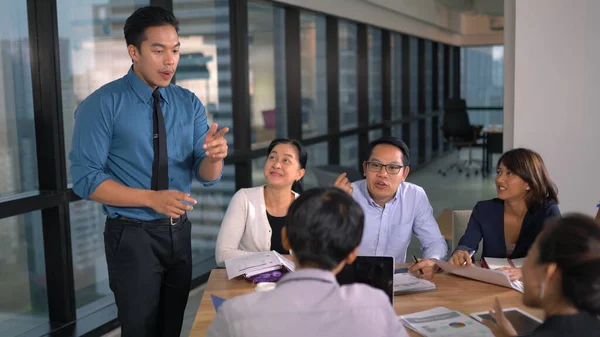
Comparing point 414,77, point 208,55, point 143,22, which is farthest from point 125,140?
point 414,77

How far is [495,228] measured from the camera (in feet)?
10.5

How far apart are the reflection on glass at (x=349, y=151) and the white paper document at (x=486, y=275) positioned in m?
5.72

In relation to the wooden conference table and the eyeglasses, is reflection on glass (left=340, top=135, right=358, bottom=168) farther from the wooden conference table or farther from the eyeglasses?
the wooden conference table

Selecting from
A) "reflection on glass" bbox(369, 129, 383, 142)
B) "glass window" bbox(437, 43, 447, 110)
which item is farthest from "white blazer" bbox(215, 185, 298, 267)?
"glass window" bbox(437, 43, 447, 110)

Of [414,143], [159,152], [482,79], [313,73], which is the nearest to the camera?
[159,152]

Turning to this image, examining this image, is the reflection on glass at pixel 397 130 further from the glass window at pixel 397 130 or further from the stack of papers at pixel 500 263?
the stack of papers at pixel 500 263

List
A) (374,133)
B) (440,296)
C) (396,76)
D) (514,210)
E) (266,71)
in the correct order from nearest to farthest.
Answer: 1. (440,296)
2. (514,210)
3. (266,71)
4. (374,133)
5. (396,76)

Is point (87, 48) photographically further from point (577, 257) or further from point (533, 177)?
point (577, 257)

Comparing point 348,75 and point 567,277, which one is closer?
point 567,277

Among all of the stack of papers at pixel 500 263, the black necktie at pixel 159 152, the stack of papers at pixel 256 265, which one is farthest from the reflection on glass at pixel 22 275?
the stack of papers at pixel 500 263

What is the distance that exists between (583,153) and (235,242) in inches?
93.1

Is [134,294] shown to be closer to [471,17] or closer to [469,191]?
[469,191]

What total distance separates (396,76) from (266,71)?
211 inches

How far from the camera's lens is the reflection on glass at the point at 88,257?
4160 mm
